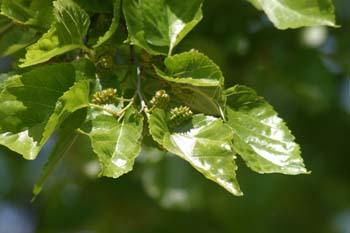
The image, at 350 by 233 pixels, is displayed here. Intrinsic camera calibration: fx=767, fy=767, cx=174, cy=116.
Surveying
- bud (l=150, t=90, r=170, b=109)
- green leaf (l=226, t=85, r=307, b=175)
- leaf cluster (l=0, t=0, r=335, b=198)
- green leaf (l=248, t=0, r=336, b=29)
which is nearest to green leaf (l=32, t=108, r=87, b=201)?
leaf cluster (l=0, t=0, r=335, b=198)

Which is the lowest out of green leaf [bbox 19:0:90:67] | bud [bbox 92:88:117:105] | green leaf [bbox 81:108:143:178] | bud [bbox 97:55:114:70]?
green leaf [bbox 81:108:143:178]

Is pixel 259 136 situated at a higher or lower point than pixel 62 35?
lower

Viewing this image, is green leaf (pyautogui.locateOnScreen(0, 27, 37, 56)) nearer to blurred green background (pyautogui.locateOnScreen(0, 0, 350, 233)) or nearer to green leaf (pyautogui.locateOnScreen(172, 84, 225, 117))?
green leaf (pyautogui.locateOnScreen(172, 84, 225, 117))

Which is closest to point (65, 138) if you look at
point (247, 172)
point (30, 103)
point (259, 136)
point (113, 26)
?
point (30, 103)

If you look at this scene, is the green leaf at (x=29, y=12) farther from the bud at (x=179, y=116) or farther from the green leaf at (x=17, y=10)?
the bud at (x=179, y=116)

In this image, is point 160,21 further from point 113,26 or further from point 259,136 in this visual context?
point 259,136

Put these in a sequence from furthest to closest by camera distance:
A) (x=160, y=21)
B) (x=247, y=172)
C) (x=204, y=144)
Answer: (x=247, y=172) → (x=160, y=21) → (x=204, y=144)
